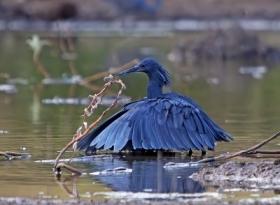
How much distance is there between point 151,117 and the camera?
9195mm

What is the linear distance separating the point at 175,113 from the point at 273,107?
4.84m

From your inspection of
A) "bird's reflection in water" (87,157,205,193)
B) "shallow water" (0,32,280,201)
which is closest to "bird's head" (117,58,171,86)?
"shallow water" (0,32,280,201)

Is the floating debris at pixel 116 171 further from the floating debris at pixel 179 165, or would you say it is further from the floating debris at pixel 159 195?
the floating debris at pixel 159 195

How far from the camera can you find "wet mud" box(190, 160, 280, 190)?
7.25m

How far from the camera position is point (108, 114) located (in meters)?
12.6

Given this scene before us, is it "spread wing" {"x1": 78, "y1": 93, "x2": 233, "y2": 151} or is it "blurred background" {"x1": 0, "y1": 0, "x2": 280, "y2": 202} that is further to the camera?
"spread wing" {"x1": 78, "y1": 93, "x2": 233, "y2": 151}

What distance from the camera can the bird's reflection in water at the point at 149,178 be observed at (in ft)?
23.4

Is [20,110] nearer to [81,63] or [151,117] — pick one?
[151,117]

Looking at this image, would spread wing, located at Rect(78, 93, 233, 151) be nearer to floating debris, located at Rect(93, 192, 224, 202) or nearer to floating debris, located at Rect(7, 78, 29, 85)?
floating debris, located at Rect(93, 192, 224, 202)

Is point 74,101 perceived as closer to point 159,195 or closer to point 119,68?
point 119,68

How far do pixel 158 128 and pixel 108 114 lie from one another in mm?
3553

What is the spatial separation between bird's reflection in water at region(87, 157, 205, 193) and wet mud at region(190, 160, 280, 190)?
135mm

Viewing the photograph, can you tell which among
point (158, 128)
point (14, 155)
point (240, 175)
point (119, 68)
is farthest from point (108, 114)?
point (240, 175)

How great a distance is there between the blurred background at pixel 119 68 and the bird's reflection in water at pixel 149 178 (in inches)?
0.6
